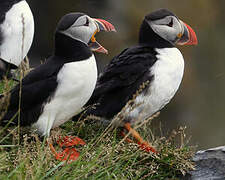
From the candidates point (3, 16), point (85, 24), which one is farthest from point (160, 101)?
point (3, 16)

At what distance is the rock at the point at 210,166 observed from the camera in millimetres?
3510

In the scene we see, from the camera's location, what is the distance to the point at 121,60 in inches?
156

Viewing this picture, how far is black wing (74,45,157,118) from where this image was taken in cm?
389

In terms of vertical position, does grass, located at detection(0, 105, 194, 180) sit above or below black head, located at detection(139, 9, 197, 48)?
below

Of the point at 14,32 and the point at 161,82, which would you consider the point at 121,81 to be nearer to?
the point at 161,82

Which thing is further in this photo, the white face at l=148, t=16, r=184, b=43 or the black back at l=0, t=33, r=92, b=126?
the white face at l=148, t=16, r=184, b=43

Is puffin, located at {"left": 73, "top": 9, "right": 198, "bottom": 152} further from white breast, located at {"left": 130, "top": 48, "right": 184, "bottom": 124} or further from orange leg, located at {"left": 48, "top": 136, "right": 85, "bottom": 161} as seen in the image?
orange leg, located at {"left": 48, "top": 136, "right": 85, "bottom": 161}

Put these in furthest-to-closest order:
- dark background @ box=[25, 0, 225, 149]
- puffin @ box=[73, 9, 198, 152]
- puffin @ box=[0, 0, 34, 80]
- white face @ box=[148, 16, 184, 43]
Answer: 1. dark background @ box=[25, 0, 225, 149]
2. puffin @ box=[0, 0, 34, 80]
3. white face @ box=[148, 16, 184, 43]
4. puffin @ box=[73, 9, 198, 152]

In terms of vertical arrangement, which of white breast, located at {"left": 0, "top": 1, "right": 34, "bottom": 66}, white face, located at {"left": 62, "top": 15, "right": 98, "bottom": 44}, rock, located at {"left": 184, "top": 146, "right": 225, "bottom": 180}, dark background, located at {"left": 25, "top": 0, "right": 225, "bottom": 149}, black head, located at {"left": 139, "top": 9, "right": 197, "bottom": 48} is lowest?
dark background, located at {"left": 25, "top": 0, "right": 225, "bottom": 149}

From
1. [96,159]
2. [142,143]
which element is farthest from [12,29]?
[96,159]

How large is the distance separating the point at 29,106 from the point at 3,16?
1.84 metres

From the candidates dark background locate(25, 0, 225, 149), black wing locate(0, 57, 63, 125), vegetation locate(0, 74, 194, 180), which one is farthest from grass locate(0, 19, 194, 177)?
dark background locate(25, 0, 225, 149)

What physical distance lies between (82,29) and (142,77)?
2.22ft

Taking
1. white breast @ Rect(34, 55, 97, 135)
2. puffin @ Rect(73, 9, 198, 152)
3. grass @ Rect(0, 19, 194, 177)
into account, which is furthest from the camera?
puffin @ Rect(73, 9, 198, 152)
